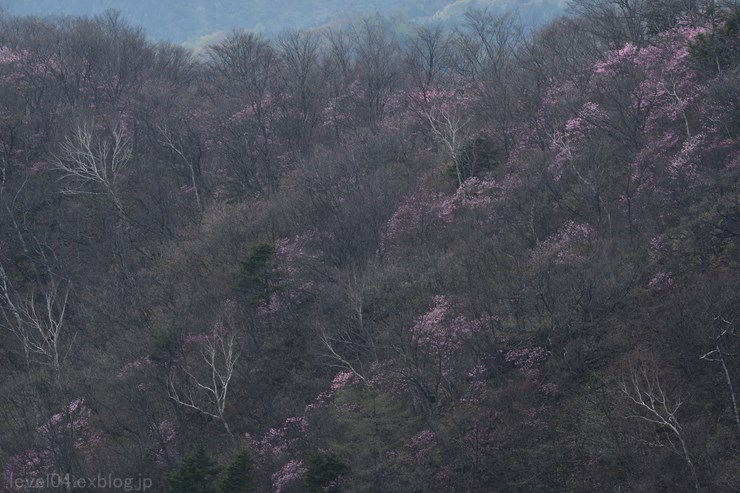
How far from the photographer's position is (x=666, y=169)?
27516 mm

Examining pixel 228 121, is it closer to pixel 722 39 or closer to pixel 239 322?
pixel 239 322

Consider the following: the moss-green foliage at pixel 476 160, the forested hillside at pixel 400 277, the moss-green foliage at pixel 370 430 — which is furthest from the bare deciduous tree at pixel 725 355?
the moss-green foliage at pixel 476 160

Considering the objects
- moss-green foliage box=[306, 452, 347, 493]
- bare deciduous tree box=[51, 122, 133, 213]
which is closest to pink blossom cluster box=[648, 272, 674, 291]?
moss-green foliage box=[306, 452, 347, 493]

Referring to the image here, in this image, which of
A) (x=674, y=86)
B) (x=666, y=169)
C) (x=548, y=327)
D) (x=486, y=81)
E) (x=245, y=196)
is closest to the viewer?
(x=548, y=327)

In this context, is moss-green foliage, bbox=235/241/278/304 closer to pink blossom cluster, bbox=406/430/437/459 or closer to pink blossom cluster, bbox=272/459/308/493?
pink blossom cluster, bbox=272/459/308/493

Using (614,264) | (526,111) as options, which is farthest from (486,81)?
(614,264)

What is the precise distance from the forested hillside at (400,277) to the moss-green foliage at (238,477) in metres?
0.08

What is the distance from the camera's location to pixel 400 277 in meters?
29.7

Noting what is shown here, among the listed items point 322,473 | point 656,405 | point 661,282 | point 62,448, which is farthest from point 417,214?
point 62,448

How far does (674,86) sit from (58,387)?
88.2 ft

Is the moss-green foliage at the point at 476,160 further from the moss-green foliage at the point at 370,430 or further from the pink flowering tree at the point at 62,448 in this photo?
the pink flowering tree at the point at 62,448

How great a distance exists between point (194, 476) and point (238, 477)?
3.96ft

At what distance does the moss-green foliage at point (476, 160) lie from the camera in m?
35.4

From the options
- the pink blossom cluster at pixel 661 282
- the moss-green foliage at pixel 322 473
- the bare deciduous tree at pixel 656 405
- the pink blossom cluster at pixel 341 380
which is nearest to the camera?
the bare deciduous tree at pixel 656 405
